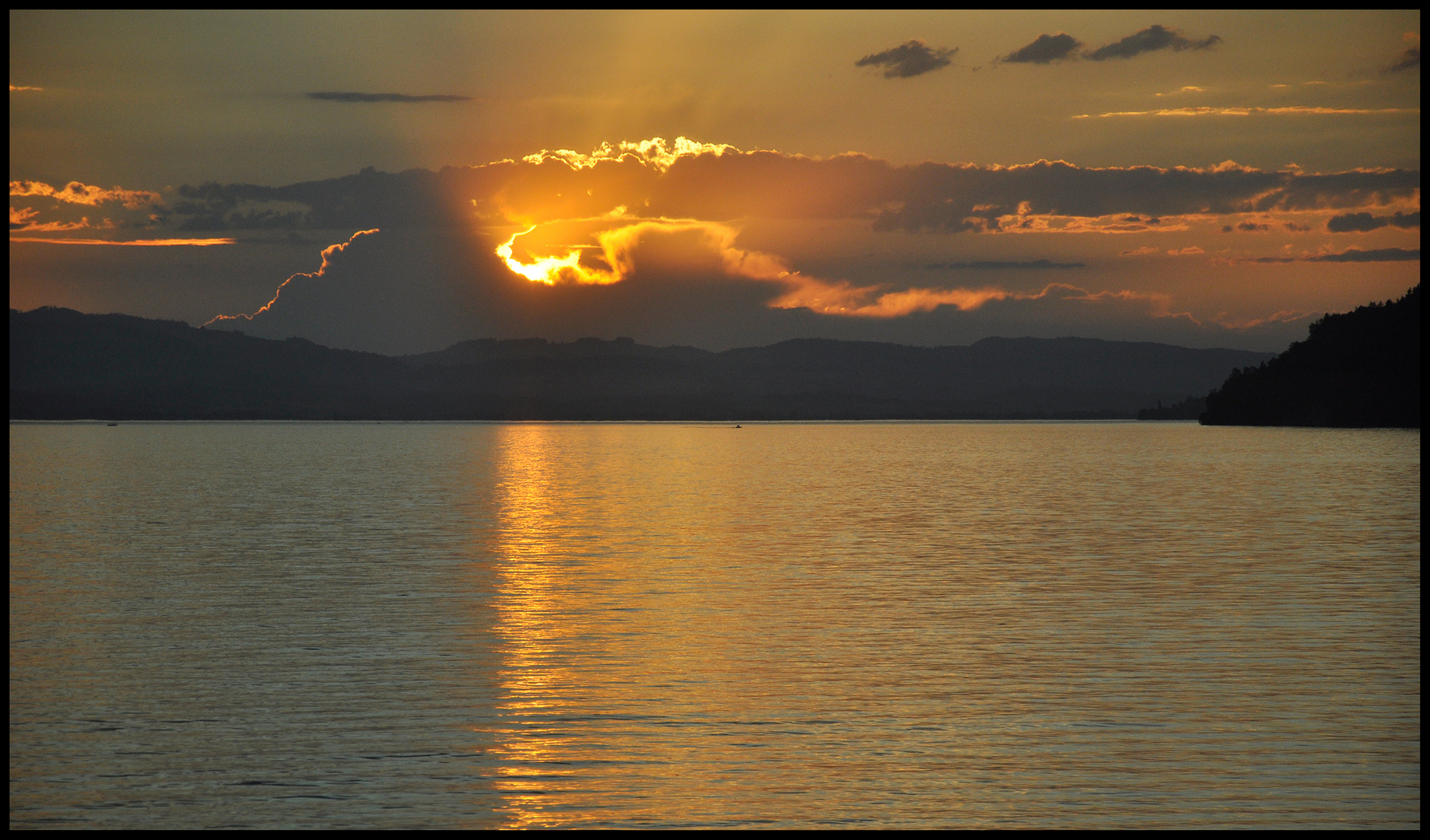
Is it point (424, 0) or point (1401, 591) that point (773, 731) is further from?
point (1401, 591)

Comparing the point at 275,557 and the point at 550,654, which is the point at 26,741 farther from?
the point at 275,557

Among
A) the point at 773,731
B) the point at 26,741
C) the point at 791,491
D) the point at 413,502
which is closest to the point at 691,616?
the point at 773,731

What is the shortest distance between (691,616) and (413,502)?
129 ft

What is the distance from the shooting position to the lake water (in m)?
16.5

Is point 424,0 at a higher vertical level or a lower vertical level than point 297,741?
higher

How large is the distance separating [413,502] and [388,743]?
1910 inches

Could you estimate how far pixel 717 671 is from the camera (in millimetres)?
23406

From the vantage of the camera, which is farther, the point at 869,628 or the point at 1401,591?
the point at 1401,591

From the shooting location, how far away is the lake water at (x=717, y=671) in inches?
651

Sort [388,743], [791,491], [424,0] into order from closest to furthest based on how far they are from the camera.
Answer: [388,743]
[424,0]
[791,491]

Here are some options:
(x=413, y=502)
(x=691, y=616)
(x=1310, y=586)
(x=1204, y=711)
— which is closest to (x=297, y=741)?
(x=691, y=616)

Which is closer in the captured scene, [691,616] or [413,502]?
[691,616]

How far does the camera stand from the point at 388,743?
61.2 ft

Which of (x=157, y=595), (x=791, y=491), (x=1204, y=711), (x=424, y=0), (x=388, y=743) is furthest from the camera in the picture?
(x=791, y=491)
